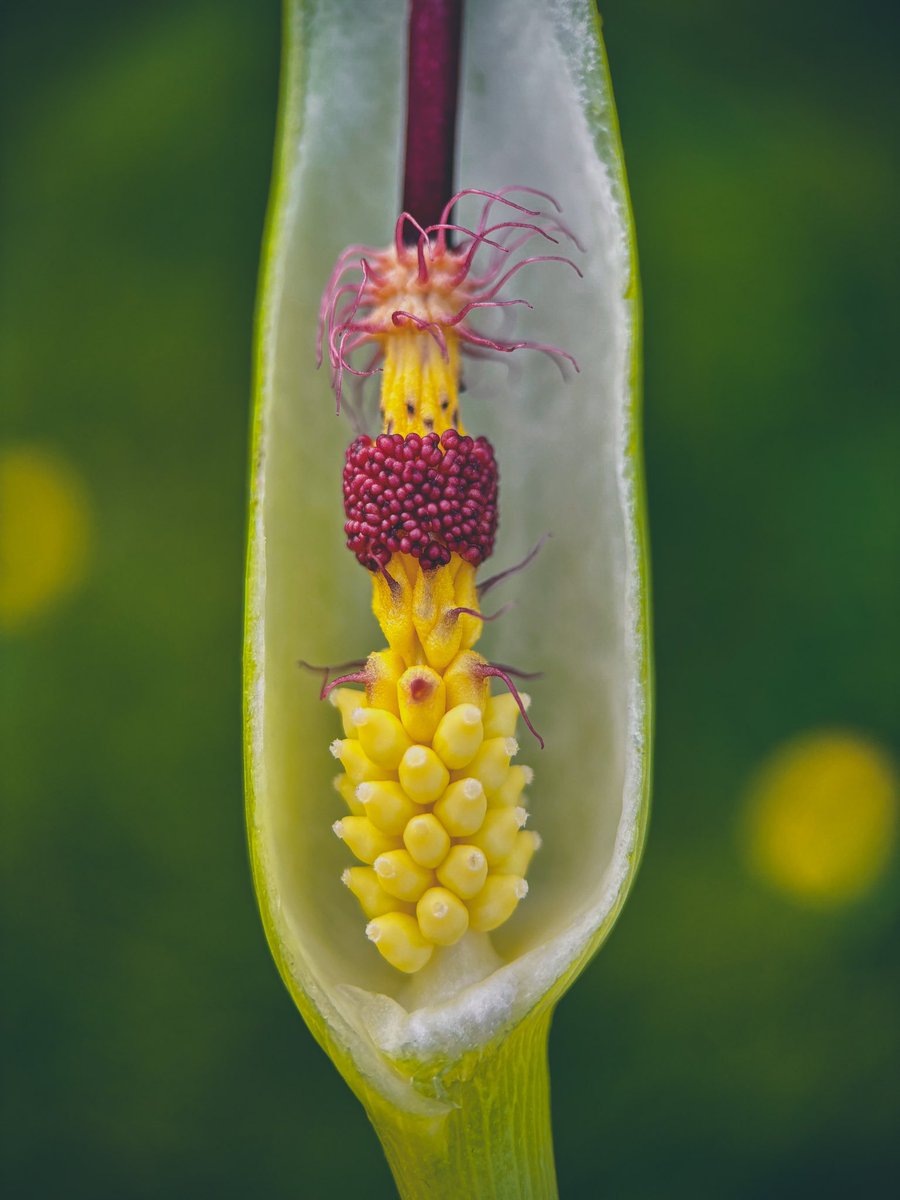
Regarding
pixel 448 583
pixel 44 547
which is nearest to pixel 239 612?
pixel 44 547

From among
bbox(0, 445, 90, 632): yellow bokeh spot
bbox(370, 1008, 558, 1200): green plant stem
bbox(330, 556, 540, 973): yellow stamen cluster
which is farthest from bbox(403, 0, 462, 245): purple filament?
bbox(0, 445, 90, 632): yellow bokeh spot

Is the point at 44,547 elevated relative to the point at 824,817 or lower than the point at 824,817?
elevated

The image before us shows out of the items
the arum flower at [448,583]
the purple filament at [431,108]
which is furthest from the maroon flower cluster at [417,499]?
the purple filament at [431,108]

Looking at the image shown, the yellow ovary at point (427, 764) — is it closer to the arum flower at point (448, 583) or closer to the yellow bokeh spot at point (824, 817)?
the arum flower at point (448, 583)

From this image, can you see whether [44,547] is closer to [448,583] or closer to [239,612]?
[239,612]

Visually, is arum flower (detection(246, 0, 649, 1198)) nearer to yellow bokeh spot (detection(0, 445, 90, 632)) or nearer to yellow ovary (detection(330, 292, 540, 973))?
yellow ovary (detection(330, 292, 540, 973))
